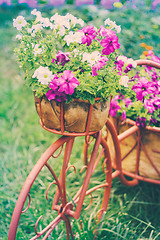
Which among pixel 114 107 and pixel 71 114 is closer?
pixel 71 114

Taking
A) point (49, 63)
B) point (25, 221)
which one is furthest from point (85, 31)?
point (25, 221)

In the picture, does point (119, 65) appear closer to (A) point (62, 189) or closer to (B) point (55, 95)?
(B) point (55, 95)

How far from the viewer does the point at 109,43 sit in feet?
3.62

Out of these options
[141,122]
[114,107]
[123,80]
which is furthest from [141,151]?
[123,80]

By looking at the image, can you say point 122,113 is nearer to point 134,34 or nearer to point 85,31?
point 85,31

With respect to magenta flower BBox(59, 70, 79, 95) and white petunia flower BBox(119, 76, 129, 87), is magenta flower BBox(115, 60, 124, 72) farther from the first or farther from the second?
magenta flower BBox(59, 70, 79, 95)

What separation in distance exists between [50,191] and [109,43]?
4.29 ft

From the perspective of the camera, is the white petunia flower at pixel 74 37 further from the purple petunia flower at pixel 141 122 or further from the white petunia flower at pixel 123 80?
the purple petunia flower at pixel 141 122

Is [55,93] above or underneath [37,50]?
underneath

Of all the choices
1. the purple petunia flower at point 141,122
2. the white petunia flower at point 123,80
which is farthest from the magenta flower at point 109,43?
the purple petunia flower at point 141,122

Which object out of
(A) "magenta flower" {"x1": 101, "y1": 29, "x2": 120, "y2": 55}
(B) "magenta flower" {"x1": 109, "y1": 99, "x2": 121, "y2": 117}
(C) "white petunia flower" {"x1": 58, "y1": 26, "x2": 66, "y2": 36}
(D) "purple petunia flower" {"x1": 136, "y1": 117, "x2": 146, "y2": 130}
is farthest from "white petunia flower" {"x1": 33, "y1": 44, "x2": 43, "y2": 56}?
(D) "purple petunia flower" {"x1": 136, "y1": 117, "x2": 146, "y2": 130}

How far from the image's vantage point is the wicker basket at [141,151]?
5.38 ft

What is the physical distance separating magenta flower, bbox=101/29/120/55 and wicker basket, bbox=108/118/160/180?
0.65 meters

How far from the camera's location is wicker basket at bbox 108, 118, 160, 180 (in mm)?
1641
